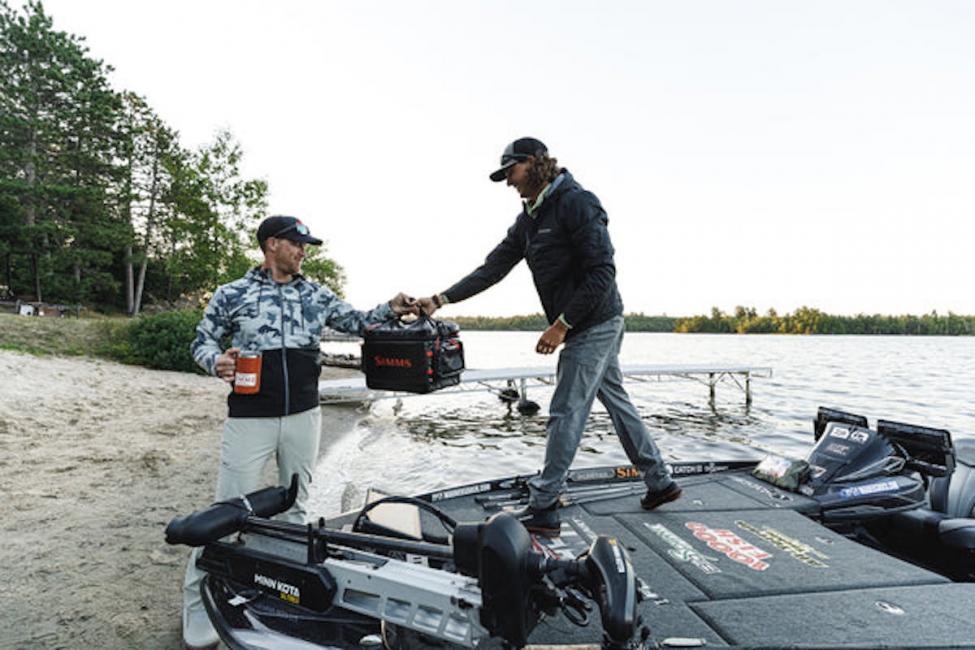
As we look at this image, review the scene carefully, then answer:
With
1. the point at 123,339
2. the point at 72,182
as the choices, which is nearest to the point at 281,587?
the point at 123,339

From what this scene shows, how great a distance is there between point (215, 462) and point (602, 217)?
6917mm

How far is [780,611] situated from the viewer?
7.79ft

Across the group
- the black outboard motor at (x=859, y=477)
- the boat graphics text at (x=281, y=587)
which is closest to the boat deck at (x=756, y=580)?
the black outboard motor at (x=859, y=477)

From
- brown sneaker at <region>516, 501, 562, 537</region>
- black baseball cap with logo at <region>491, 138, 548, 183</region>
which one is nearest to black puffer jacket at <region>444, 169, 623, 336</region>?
black baseball cap with logo at <region>491, 138, 548, 183</region>

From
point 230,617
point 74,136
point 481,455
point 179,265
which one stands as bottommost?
point 481,455

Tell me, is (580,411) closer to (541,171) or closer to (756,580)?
(756,580)

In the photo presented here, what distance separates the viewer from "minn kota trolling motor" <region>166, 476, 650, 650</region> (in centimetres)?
164

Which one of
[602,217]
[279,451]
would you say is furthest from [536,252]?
[279,451]

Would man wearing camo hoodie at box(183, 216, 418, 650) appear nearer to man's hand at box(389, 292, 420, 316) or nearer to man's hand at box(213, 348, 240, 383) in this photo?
man's hand at box(213, 348, 240, 383)

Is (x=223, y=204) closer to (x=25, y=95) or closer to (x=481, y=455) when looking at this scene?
(x=25, y=95)

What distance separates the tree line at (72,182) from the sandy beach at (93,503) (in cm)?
1665

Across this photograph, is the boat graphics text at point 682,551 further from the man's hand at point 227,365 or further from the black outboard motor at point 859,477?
the man's hand at point 227,365

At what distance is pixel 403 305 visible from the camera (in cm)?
349

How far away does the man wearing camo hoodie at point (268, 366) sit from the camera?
279 centimetres
